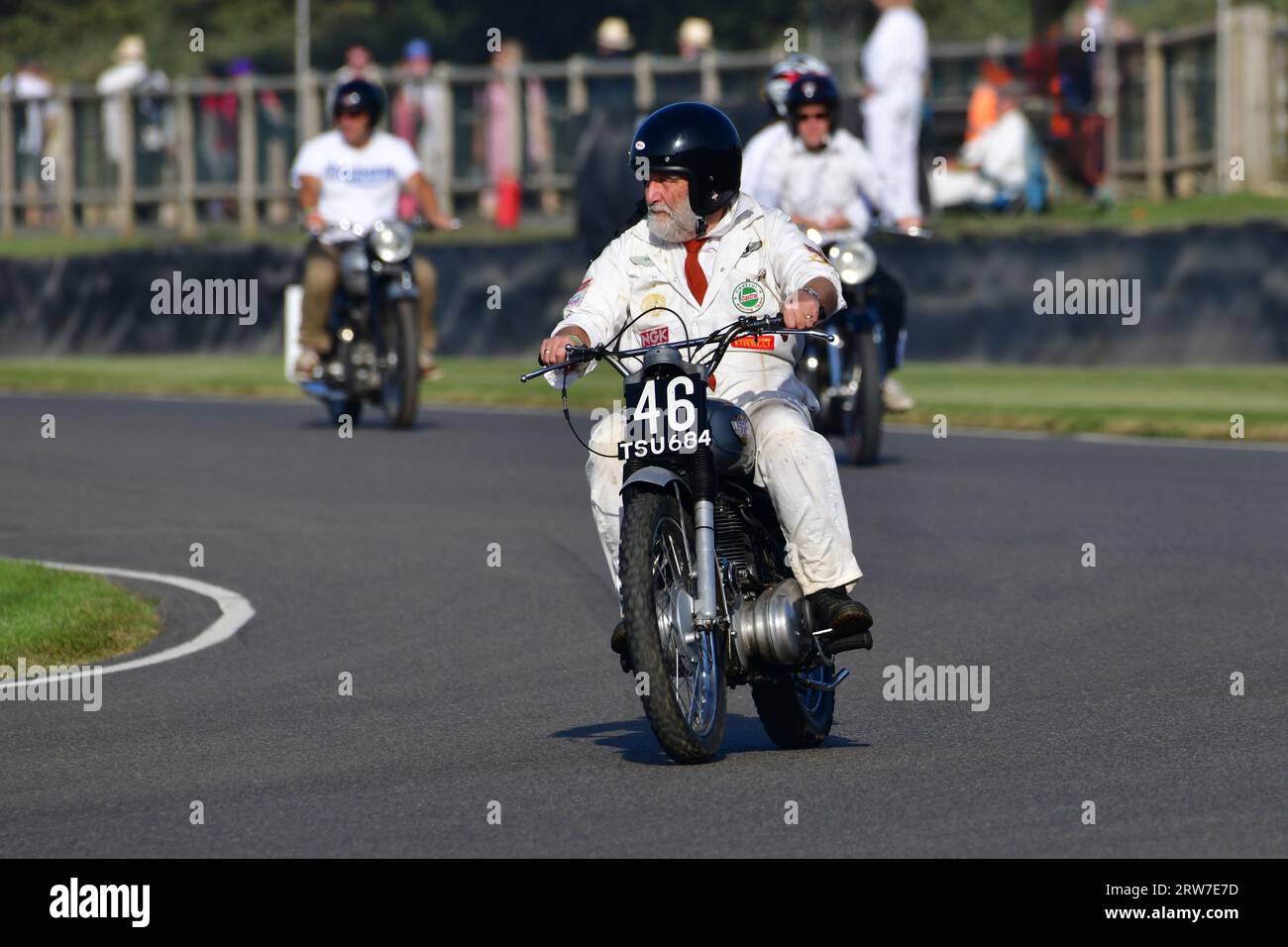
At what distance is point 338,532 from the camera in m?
12.8

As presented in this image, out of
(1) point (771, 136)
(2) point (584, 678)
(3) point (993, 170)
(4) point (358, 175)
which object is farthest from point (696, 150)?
(3) point (993, 170)

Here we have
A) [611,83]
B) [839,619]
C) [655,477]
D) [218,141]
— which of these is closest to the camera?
A: [655,477]

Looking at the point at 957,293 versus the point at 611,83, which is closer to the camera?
the point at 957,293

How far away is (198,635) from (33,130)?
979 inches

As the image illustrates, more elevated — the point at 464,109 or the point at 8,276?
the point at 464,109

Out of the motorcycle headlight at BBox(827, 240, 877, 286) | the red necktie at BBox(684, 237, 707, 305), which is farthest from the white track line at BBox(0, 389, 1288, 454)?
the red necktie at BBox(684, 237, 707, 305)

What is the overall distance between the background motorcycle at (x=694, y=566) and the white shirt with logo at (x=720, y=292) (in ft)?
0.82

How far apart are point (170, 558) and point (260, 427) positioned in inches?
242

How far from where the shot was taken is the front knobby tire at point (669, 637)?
6922 mm

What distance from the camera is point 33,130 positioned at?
111 feet

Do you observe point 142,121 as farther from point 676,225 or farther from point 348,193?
point 676,225
